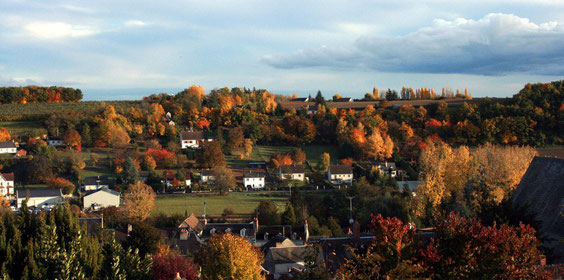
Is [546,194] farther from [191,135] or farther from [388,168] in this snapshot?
[191,135]

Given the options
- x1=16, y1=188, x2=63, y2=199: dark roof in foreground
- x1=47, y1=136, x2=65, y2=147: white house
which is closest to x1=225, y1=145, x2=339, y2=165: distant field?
x1=16, y1=188, x2=63, y2=199: dark roof in foreground

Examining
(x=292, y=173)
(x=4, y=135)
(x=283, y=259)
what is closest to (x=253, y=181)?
(x=292, y=173)

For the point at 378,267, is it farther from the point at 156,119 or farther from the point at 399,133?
the point at 156,119

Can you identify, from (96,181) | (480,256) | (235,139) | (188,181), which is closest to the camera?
(480,256)

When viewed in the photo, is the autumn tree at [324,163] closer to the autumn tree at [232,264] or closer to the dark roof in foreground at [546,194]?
the dark roof in foreground at [546,194]

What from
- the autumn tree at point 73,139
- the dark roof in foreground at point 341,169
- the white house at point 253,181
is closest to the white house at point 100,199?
the white house at point 253,181

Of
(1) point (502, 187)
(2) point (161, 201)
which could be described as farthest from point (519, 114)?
(2) point (161, 201)
